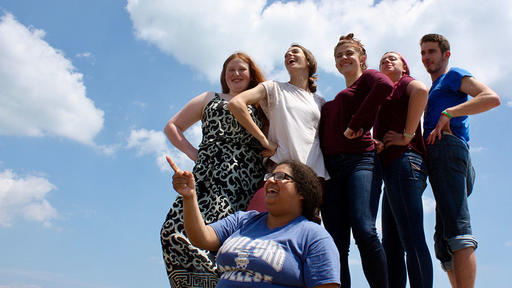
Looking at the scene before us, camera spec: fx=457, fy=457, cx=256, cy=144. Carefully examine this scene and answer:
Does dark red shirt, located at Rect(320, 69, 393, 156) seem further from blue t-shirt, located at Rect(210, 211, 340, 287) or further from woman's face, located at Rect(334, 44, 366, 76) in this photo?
blue t-shirt, located at Rect(210, 211, 340, 287)

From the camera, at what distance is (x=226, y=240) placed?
10.7 feet

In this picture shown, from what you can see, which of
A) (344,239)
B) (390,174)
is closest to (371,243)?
(344,239)

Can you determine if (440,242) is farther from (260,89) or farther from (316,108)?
(260,89)

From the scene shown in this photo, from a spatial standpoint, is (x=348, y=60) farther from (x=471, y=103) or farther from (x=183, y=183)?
(x=183, y=183)

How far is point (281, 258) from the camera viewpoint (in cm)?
294

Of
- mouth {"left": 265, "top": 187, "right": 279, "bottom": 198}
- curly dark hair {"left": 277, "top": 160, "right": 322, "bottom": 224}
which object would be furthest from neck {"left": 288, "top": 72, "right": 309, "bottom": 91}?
mouth {"left": 265, "top": 187, "right": 279, "bottom": 198}

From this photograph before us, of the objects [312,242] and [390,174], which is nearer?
[312,242]

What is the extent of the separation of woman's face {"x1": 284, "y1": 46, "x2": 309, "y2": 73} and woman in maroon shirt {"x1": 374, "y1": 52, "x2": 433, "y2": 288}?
37.9 inches

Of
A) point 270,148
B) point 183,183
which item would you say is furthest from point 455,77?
point 183,183

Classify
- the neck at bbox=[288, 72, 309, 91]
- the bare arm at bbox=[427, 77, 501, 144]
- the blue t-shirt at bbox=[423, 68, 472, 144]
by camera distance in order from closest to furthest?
the bare arm at bbox=[427, 77, 501, 144]
the blue t-shirt at bbox=[423, 68, 472, 144]
the neck at bbox=[288, 72, 309, 91]

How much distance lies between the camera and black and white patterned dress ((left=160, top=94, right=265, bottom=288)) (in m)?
4.03

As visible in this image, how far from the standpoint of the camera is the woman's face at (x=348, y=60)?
189 inches

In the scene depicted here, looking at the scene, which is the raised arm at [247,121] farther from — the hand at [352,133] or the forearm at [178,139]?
the forearm at [178,139]

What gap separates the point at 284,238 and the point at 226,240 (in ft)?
1.44
